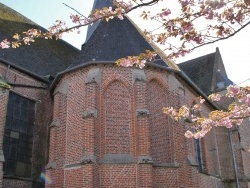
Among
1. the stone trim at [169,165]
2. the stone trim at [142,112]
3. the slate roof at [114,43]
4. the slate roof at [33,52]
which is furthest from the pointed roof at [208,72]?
the stone trim at [142,112]

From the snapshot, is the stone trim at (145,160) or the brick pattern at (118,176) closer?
the brick pattern at (118,176)

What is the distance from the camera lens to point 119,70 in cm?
1292

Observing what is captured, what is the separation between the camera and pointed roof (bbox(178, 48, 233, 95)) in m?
21.4

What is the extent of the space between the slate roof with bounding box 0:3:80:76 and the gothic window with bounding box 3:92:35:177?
1.68m

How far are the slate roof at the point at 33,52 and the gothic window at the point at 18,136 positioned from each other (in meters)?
1.68

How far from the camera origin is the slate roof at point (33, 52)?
584 inches

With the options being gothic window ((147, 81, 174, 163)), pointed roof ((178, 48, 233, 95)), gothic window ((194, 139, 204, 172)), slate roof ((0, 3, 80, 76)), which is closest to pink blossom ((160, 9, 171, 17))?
gothic window ((147, 81, 174, 163))

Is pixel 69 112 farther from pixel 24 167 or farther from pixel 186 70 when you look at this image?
pixel 186 70

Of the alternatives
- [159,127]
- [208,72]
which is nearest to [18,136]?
[159,127]

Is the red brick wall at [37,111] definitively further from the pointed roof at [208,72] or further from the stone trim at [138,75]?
the pointed roof at [208,72]

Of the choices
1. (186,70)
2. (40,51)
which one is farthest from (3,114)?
(186,70)

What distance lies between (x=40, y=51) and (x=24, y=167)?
6.05 m

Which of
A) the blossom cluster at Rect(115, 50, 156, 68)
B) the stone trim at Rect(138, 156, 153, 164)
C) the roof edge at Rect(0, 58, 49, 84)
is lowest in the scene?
the stone trim at Rect(138, 156, 153, 164)

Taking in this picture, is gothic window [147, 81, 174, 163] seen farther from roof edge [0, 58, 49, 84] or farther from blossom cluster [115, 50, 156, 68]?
blossom cluster [115, 50, 156, 68]
